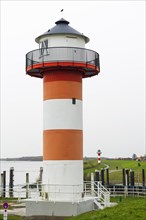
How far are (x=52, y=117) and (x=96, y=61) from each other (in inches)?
147

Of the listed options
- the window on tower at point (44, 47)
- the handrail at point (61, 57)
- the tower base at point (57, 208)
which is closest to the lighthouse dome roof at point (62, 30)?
the window on tower at point (44, 47)

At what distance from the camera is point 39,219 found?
59.8ft

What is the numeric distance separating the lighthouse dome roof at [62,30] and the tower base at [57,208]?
8.04 meters

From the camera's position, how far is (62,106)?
19.1 m

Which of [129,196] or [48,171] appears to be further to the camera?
[129,196]

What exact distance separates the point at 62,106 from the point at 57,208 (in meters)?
4.75

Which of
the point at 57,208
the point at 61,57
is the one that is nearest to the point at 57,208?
the point at 57,208

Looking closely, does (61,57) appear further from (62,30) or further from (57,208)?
(57,208)

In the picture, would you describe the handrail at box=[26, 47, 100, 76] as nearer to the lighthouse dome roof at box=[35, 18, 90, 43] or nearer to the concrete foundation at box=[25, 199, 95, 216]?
the lighthouse dome roof at box=[35, 18, 90, 43]

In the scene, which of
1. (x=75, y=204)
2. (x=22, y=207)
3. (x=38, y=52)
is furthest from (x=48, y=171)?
(x=38, y=52)

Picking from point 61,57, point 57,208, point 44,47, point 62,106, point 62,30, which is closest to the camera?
point 57,208

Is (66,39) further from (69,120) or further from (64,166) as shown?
(64,166)

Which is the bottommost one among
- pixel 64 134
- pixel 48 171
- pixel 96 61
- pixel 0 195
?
pixel 0 195

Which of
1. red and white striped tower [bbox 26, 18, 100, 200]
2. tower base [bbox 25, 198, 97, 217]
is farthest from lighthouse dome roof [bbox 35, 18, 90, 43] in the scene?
tower base [bbox 25, 198, 97, 217]
